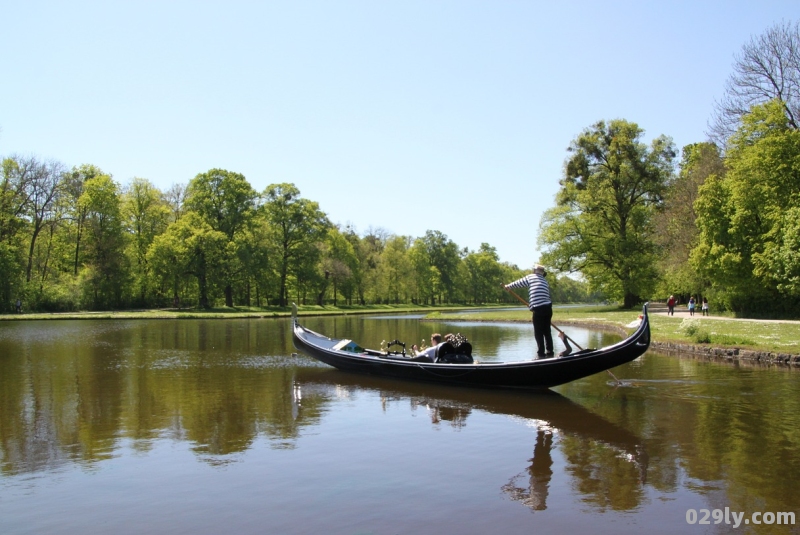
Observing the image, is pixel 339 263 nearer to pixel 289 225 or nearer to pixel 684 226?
pixel 289 225

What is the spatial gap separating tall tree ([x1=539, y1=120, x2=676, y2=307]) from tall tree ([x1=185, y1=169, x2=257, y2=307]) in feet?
95.7

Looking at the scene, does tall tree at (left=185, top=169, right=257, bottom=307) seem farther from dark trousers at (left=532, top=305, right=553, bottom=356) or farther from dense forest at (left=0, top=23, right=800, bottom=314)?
dark trousers at (left=532, top=305, right=553, bottom=356)

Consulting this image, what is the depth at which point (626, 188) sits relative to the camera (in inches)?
1877

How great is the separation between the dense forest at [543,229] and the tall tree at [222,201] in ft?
0.43

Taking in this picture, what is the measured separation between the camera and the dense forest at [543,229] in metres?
28.5

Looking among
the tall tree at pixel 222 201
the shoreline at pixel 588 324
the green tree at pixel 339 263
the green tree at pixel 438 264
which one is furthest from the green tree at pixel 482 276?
the tall tree at pixel 222 201

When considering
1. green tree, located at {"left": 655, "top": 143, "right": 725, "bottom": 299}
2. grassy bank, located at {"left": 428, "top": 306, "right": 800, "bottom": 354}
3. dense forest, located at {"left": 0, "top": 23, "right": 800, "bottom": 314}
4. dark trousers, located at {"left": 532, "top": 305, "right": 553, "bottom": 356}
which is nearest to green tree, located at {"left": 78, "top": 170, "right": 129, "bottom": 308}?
dense forest, located at {"left": 0, "top": 23, "right": 800, "bottom": 314}

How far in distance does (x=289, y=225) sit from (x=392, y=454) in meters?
57.3

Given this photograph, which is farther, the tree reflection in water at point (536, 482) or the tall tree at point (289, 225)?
the tall tree at point (289, 225)

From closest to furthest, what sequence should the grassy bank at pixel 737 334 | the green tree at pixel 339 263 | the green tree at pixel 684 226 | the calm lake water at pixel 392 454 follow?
the calm lake water at pixel 392 454 → the grassy bank at pixel 737 334 → the green tree at pixel 684 226 → the green tree at pixel 339 263

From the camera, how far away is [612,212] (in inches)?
1909

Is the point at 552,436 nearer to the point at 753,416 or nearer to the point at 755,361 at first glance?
the point at 753,416

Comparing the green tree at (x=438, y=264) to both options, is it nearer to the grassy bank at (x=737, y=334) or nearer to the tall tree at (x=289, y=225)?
the tall tree at (x=289, y=225)

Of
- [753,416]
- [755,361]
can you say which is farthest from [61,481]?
[755,361]
